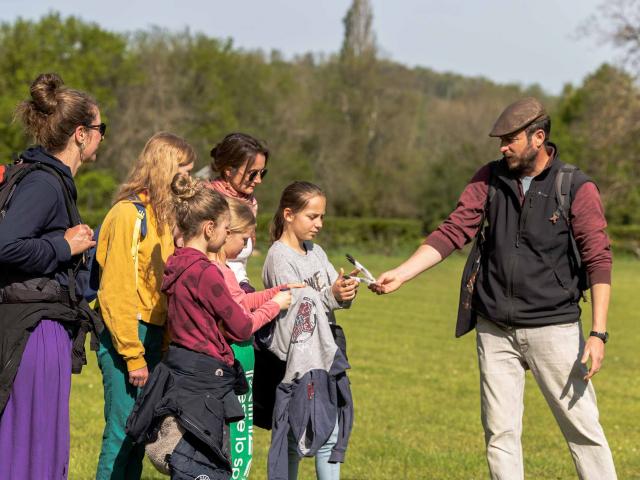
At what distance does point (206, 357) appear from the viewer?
481 centimetres

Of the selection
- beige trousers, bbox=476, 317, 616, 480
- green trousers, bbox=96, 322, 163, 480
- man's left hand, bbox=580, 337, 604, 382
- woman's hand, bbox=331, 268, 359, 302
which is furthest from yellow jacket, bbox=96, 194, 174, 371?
man's left hand, bbox=580, 337, 604, 382

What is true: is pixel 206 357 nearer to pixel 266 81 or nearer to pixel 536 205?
pixel 536 205

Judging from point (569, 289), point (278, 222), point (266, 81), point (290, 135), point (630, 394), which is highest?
point (266, 81)

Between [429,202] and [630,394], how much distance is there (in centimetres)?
4931

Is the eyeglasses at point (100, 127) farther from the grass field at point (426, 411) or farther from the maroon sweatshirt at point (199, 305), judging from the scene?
the grass field at point (426, 411)

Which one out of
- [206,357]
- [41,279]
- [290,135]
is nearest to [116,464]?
[206,357]

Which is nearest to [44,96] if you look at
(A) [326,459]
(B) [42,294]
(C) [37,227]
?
(C) [37,227]

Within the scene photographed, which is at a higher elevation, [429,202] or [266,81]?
[266,81]

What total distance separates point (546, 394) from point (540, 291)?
24.6 inches

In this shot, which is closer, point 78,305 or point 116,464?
point 78,305

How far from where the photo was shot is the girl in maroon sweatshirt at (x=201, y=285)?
4805 mm

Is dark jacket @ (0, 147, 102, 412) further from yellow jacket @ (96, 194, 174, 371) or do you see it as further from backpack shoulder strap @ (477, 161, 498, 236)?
backpack shoulder strap @ (477, 161, 498, 236)

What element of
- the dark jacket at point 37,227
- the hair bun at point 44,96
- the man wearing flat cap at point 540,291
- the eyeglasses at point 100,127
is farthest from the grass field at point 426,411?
the hair bun at point 44,96

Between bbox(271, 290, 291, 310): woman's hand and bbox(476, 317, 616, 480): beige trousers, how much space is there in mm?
1244
